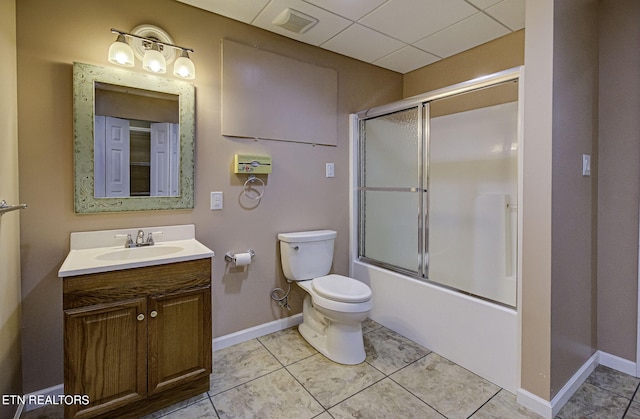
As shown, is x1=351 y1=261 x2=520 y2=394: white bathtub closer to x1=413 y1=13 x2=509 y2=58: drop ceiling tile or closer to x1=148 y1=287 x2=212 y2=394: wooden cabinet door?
x1=148 y1=287 x2=212 y2=394: wooden cabinet door

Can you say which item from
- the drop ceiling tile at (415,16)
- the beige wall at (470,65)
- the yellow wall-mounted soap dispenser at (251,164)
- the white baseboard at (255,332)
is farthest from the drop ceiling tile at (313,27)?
the white baseboard at (255,332)

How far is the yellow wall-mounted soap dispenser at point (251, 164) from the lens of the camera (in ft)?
6.89

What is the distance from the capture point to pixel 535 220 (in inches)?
60.7

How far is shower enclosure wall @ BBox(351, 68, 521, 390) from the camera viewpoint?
2174mm

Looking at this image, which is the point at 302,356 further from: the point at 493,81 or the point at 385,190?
the point at 493,81

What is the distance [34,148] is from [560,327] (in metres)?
2.84

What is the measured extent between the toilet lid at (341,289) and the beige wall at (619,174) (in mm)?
1540

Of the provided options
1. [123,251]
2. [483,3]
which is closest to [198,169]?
[123,251]

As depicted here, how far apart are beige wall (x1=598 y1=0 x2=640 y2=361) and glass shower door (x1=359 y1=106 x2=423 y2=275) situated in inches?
43.8

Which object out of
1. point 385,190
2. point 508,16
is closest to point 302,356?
point 385,190

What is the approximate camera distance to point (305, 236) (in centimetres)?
231

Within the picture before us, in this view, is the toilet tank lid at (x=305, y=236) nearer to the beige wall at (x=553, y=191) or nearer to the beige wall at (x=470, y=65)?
the beige wall at (x=553, y=191)

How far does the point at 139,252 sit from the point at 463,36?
8.75 ft

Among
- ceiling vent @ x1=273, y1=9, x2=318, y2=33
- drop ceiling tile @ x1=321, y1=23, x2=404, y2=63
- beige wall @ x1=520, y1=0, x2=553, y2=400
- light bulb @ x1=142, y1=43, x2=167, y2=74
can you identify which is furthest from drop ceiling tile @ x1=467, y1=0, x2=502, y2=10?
light bulb @ x1=142, y1=43, x2=167, y2=74
